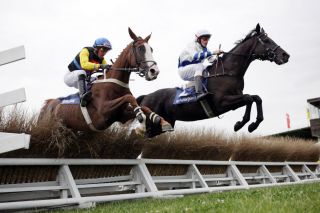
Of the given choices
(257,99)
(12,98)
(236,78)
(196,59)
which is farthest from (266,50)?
(12,98)

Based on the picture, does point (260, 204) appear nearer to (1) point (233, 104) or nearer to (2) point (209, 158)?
(1) point (233, 104)

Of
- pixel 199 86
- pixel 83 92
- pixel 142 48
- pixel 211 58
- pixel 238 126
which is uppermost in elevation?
pixel 142 48

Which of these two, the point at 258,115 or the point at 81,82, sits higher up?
the point at 81,82

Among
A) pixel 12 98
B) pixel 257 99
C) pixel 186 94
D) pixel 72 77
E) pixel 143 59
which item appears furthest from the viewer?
pixel 186 94

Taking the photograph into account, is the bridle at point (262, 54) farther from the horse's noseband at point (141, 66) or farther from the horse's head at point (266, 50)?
the horse's noseband at point (141, 66)

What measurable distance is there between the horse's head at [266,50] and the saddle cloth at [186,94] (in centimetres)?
97

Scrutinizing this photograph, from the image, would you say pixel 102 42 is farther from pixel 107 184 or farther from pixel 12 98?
pixel 12 98

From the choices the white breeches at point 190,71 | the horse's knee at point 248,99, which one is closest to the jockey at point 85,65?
the white breeches at point 190,71

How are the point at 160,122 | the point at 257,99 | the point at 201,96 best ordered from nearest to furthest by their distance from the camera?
the point at 160,122
the point at 257,99
the point at 201,96

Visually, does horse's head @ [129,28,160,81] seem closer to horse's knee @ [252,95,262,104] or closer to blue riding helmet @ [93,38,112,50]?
blue riding helmet @ [93,38,112,50]

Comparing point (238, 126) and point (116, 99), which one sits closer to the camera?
point (116, 99)

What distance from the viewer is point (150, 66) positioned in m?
5.74

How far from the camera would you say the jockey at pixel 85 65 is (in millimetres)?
6219

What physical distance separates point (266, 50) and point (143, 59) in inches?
91.4
